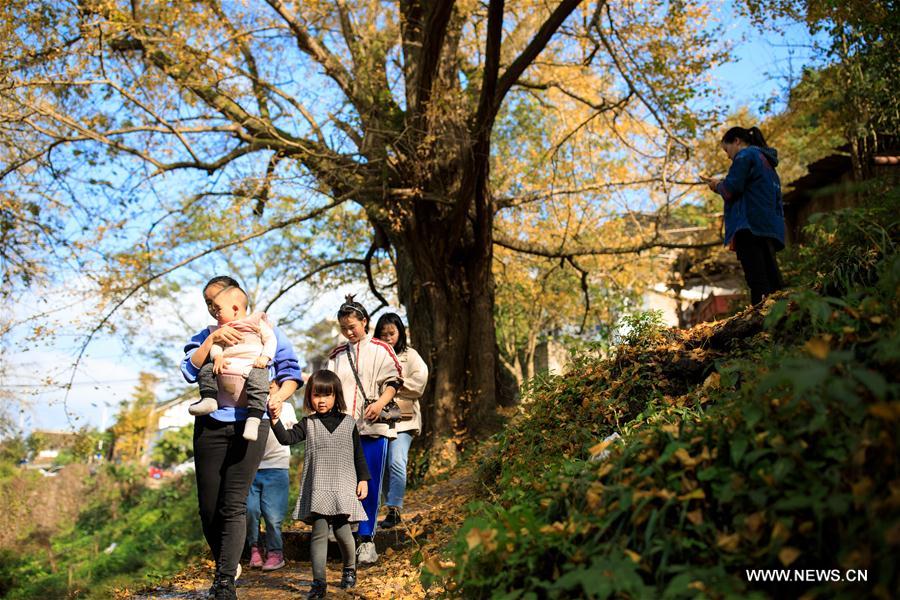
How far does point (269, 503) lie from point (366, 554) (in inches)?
40.3

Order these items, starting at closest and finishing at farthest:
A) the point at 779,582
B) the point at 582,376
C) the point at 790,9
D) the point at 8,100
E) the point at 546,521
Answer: the point at 779,582 → the point at 546,521 → the point at 582,376 → the point at 8,100 → the point at 790,9

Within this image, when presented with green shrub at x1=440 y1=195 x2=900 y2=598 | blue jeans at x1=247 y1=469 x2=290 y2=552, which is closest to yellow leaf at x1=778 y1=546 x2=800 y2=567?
green shrub at x1=440 y1=195 x2=900 y2=598

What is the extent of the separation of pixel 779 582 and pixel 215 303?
3.73m

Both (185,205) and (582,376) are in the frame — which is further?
(185,205)

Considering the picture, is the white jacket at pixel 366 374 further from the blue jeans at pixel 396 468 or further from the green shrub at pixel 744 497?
the green shrub at pixel 744 497

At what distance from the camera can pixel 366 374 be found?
6.54 m

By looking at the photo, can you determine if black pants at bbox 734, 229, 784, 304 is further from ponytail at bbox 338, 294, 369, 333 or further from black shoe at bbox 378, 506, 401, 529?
black shoe at bbox 378, 506, 401, 529

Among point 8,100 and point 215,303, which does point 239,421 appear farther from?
point 8,100

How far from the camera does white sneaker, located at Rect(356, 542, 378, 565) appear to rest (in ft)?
20.6

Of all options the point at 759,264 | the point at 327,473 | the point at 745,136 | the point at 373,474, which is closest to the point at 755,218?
the point at 759,264

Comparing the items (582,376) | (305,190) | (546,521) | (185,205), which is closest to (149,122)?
(185,205)

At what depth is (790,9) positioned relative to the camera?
1062 cm

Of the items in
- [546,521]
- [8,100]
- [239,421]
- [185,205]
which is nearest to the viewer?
[546,521]

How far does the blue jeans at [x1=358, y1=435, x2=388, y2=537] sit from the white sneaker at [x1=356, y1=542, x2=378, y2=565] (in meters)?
0.10
